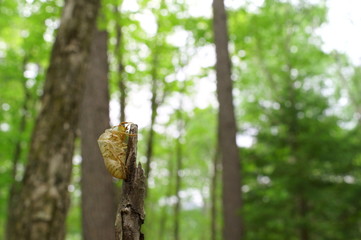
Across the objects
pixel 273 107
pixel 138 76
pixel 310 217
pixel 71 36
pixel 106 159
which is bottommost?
pixel 106 159

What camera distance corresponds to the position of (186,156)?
22.9m

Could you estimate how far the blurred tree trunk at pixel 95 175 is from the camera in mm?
5883

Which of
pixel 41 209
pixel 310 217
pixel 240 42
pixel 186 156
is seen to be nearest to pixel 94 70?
pixel 41 209

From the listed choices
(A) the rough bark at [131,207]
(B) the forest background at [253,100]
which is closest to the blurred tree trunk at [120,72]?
(B) the forest background at [253,100]

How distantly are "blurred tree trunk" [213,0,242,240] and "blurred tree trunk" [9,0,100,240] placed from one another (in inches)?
237

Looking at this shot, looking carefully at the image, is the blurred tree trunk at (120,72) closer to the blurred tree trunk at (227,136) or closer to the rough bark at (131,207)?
the blurred tree trunk at (227,136)

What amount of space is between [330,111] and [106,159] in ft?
30.5

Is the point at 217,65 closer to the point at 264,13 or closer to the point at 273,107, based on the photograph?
the point at 273,107

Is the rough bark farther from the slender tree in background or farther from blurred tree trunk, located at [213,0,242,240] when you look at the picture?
the slender tree in background

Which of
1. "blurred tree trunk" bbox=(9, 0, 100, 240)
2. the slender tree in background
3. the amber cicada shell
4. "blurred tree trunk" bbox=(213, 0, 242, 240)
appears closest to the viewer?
the amber cicada shell

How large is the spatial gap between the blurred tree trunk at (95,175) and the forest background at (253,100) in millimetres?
146

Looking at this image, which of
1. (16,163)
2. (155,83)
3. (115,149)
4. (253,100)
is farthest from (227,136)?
(16,163)

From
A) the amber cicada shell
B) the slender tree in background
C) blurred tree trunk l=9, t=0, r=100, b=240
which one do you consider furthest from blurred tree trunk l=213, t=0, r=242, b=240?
the amber cicada shell

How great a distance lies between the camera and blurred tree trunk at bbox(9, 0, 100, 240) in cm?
324
